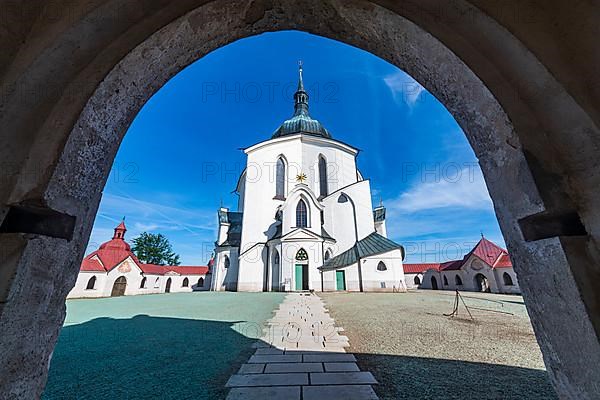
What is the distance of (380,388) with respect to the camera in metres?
2.13

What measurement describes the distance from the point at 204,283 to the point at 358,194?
82.2ft

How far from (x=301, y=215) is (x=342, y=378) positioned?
16.9m

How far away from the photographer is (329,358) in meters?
2.86

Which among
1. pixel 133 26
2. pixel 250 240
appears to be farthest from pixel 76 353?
pixel 250 240

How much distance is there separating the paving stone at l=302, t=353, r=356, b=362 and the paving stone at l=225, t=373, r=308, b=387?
47 centimetres

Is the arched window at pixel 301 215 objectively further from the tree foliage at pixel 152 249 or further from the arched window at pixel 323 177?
the tree foliage at pixel 152 249

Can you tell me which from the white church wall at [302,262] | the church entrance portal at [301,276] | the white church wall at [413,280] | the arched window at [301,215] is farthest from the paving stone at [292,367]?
the white church wall at [413,280]

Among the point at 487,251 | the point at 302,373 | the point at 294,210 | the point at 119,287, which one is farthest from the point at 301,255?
the point at 487,251

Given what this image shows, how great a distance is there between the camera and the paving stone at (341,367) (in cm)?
251

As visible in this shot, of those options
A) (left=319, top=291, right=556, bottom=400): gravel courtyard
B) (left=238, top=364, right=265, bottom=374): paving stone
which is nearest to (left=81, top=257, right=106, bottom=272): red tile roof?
(left=319, top=291, right=556, bottom=400): gravel courtyard

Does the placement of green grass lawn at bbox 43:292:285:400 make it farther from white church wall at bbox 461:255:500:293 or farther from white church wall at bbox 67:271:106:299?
white church wall at bbox 461:255:500:293

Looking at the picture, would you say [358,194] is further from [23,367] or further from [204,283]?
[204,283]

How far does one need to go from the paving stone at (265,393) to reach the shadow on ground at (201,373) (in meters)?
0.12

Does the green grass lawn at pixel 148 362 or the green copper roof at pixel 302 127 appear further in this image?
the green copper roof at pixel 302 127
